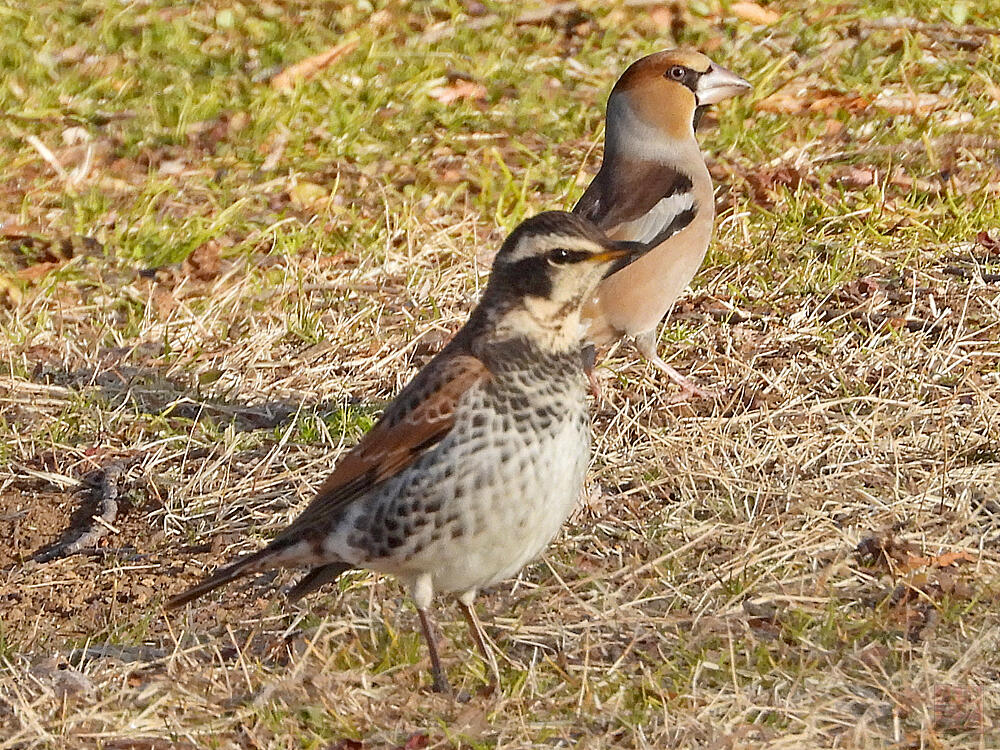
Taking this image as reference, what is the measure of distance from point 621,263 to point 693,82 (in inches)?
124

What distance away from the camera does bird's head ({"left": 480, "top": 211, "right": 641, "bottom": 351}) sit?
434 cm

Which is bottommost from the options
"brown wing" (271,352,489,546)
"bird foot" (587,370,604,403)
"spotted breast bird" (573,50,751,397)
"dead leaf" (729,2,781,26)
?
"dead leaf" (729,2,781,26)

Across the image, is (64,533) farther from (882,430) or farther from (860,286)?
(860,286)

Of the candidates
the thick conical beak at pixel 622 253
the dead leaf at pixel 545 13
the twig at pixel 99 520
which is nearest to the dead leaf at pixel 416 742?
the thick conical beak at pixel 622 253

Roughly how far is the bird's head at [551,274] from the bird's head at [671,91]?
9.42 ft

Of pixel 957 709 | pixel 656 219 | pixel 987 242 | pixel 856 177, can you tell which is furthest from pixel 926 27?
pixel 957 709

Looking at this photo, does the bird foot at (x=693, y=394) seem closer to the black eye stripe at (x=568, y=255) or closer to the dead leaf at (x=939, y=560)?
the dead leaf at (x=939, y=560)

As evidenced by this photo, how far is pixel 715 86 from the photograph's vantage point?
7.33 meters

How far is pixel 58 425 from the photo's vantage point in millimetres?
6355

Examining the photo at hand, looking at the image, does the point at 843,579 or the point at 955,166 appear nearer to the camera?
the point at 843,579

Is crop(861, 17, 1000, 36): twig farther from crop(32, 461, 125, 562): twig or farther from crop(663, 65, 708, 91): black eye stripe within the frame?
crop(32, 461, 125, 562): twig

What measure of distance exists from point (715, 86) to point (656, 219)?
0.96 meters

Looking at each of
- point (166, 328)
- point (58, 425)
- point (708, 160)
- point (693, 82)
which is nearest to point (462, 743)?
point (58, 425)

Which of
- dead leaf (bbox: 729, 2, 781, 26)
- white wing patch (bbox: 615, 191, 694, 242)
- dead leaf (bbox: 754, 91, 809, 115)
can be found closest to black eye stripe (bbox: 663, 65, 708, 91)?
white wing patch (bbox: 615, 191, 694, 242)
